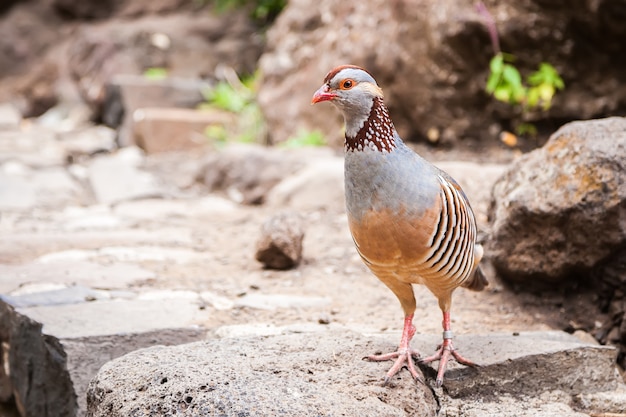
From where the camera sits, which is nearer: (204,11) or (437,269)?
(437,269)

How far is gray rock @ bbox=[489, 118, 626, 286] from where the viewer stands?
3.39 m

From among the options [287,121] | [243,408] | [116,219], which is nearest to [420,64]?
[287,121]

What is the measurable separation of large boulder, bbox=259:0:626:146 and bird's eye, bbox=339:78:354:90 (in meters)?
4.04

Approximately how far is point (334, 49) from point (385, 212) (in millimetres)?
5435

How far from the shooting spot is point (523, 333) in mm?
3230

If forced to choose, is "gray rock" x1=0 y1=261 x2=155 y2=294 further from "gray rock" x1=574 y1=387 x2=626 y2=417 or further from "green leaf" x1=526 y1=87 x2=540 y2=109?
"green leaf" x1=526 y1=87 x2=540 y2=109

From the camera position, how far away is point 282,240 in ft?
13.9

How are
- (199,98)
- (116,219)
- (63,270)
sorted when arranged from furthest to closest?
(199,98) → (116,219) → (63,270)

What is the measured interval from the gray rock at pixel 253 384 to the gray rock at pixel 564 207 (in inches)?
53.9

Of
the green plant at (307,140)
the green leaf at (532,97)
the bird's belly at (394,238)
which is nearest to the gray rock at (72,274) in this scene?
the bird's belly at (394,238)

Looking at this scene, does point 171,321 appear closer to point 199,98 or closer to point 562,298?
point 562,298

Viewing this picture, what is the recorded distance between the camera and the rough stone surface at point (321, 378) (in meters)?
2.24

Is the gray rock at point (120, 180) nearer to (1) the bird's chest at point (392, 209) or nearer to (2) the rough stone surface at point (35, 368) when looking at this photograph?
(2) the rough stone surface at point (35, 368)

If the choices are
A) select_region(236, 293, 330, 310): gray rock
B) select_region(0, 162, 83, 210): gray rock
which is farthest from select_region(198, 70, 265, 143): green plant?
select_region(236, 293, 330, 310): gray rock
